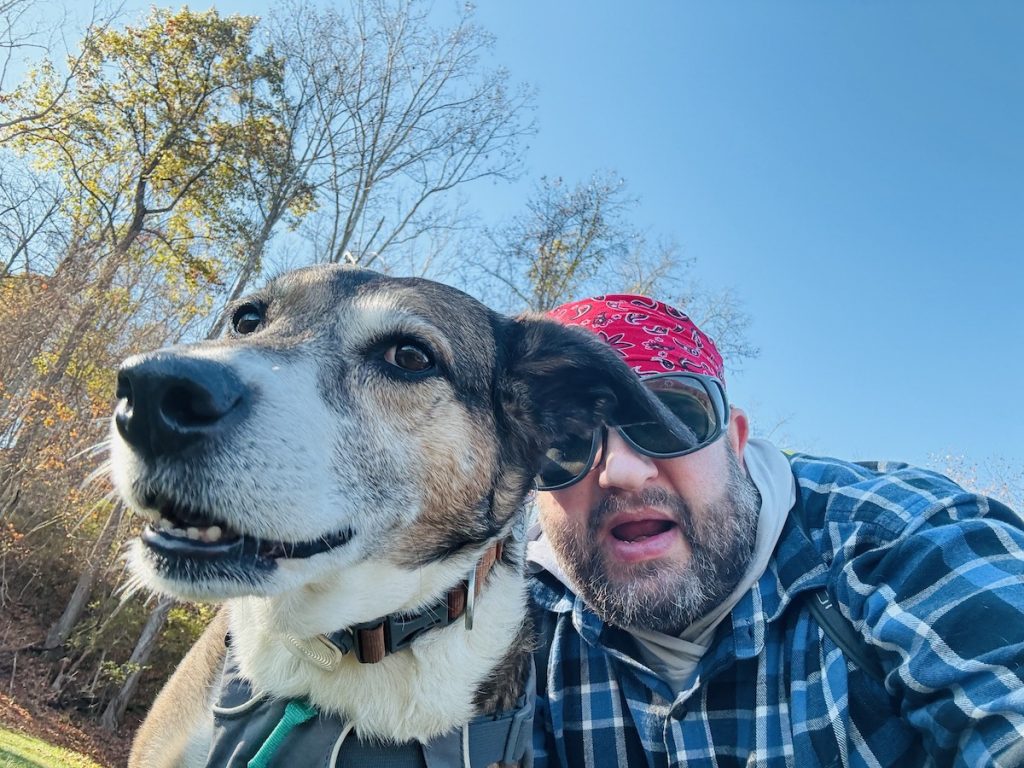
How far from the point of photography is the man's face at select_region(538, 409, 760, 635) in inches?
125

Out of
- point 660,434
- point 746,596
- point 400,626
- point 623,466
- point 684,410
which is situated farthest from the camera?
point 684,410

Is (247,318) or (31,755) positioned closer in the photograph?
(247,318)

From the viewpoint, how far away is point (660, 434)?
318 cm

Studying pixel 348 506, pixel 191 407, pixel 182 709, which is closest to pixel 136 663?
pixel 182 709

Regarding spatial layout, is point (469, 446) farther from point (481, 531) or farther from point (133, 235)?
point (133, 235)

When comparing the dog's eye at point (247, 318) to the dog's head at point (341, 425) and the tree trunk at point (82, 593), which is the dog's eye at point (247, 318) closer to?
the dog's head at point (341, 425)

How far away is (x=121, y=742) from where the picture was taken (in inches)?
648

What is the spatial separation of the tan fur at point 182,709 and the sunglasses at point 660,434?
5.30 ft

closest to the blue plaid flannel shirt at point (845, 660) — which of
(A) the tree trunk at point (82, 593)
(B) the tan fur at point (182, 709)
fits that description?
(B) the tan fur at point (182, 709)

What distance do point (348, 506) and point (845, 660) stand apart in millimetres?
2010

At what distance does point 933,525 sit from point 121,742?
1979cm

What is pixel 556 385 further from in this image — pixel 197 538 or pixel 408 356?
pixel 197 538

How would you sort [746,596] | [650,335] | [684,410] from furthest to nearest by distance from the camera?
[650,335] → [684,410] → [746,596]

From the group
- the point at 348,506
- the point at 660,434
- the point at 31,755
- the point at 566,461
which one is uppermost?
the point at 660,434
